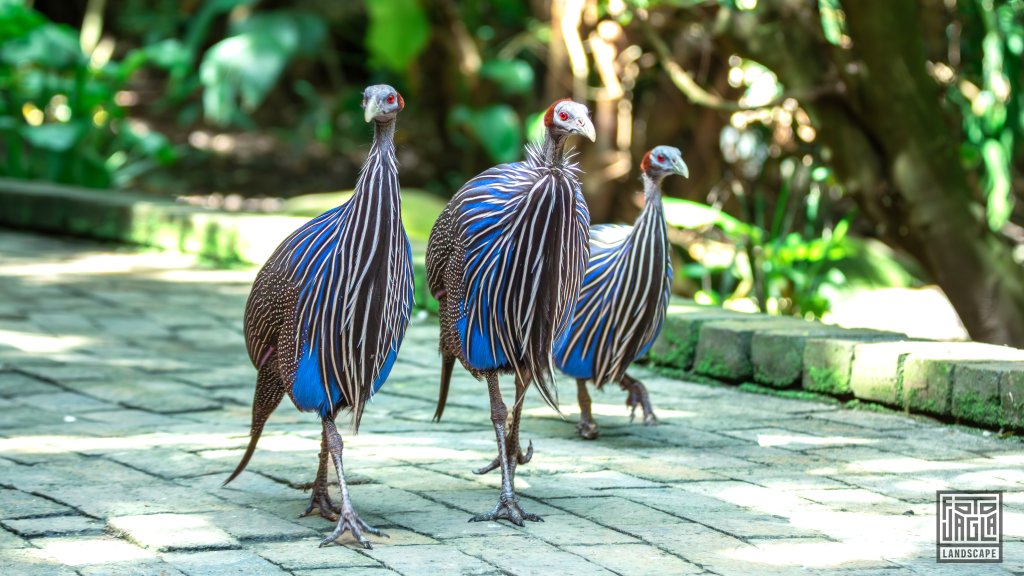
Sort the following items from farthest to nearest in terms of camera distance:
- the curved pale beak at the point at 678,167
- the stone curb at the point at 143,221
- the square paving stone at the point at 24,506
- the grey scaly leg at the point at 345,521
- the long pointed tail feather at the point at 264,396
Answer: the stone curb at the point at 143,221 < the curved pale beak at the point at 678,167 < the long pointed tail feather at the point at 264,396 < the square paving stone at the point at 24,506 < the grey scaly leg at the point at 345,521

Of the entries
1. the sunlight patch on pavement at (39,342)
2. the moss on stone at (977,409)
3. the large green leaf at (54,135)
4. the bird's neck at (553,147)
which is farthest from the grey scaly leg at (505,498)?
the large green leaf at (54,135)

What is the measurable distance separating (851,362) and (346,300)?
2.61 meters

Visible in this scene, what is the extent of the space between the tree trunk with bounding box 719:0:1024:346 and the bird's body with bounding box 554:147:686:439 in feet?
8.05

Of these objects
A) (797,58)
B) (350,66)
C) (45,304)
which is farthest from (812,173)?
(350,66)

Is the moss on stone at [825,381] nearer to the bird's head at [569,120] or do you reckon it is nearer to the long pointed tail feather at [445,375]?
the long pointed tail feather at [445,375]

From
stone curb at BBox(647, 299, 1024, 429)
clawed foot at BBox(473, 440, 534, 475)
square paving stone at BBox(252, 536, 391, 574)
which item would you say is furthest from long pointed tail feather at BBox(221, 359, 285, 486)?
stone curb at BBox(647, 299, 1024, 429)

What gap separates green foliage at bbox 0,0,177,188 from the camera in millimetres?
11102

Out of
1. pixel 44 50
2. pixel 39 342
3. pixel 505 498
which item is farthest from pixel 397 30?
pixel 505 498

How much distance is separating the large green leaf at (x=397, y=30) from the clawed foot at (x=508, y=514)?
829 centimetres

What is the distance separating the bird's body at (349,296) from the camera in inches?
153

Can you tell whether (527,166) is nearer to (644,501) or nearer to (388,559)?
(644,501)

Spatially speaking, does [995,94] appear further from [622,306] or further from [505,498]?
[505,498]

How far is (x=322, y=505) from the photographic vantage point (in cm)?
406

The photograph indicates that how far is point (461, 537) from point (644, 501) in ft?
2.26
